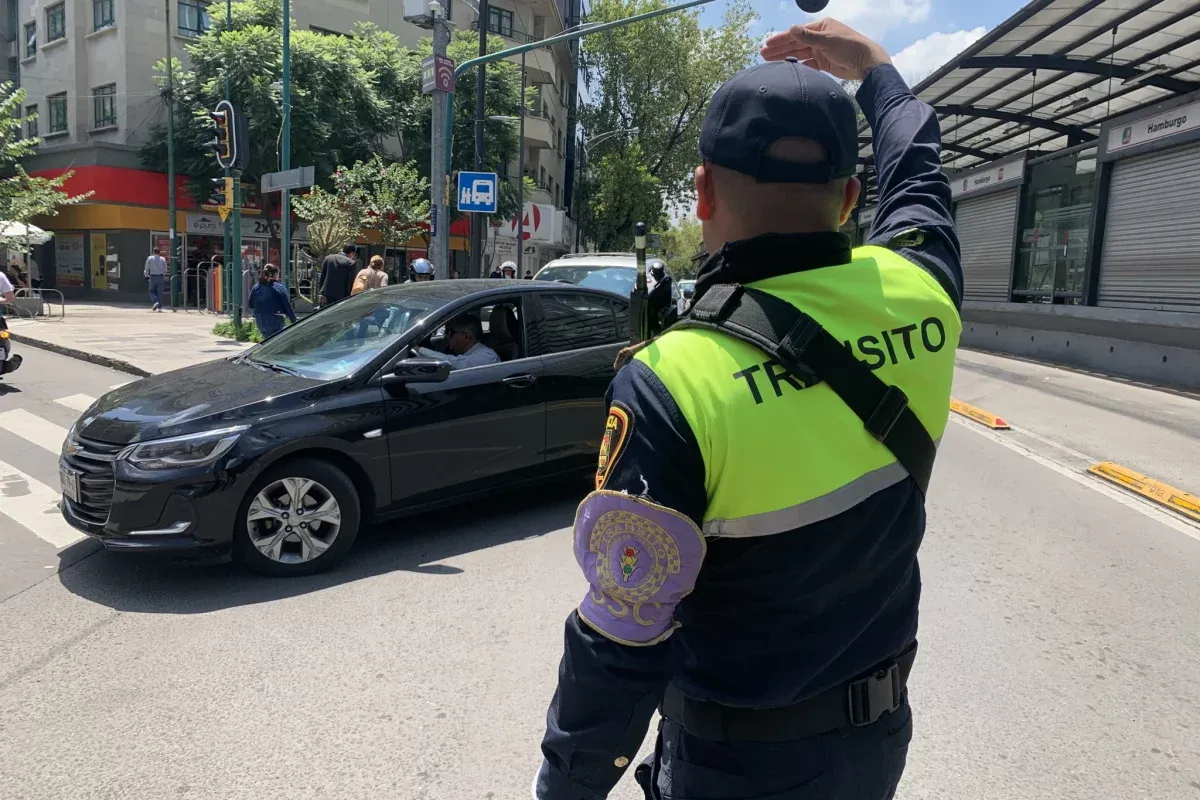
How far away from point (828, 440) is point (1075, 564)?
4.89m

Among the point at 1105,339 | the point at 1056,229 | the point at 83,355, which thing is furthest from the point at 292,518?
the point at 1056,229

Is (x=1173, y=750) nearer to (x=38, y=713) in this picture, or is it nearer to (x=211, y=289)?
(x=38, y=713)

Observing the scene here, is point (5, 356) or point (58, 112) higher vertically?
point (58, 112)

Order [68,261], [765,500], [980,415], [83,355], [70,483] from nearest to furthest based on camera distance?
1. [765,500]
2. [70,483]
3. [980,415]
4. [83,355]
5. [68,261]

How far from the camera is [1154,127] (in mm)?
14203

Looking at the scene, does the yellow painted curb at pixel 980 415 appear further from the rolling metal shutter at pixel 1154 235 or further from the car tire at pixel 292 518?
the car tire at pixel 292 518

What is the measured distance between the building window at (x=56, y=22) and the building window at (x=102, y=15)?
3.99 ft

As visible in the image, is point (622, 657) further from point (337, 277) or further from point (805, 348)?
point (337, 277)

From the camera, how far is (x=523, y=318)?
5.91 m

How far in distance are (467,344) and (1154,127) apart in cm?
1360

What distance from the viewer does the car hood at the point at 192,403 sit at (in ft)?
14.7

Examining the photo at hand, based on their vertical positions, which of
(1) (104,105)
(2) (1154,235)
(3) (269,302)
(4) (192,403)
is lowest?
(4) (192,403)

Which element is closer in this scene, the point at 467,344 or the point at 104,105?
the point at 467,344

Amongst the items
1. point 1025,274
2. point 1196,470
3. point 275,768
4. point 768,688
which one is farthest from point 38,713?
point 1025,274
